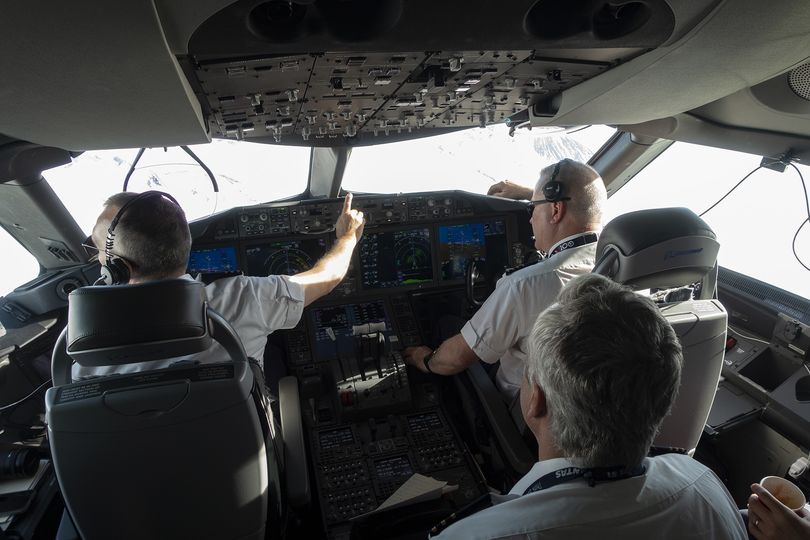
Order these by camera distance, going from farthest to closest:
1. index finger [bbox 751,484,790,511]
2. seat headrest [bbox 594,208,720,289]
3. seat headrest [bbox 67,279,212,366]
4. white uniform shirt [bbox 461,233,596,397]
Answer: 1. white uniform shirt [bbox 461,233,596,397]
2. seat headrest [bbox 594,208,720,289]
3. index finger [bbox 751,484,790,511]
4. seat headrest [bbox 67,279,212,366]

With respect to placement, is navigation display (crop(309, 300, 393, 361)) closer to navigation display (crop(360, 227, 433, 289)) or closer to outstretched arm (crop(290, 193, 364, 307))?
navigation display (crop(360, 227, 433, 289))

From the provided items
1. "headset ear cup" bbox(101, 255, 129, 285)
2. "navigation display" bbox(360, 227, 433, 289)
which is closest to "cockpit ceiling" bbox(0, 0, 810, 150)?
"headset ear cup" bbox(101, 255, 129, 285)

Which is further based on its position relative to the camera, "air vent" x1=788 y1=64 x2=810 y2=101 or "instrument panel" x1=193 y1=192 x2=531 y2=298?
"instrument panel" x1=193 y1=192 x2=531 y2=298

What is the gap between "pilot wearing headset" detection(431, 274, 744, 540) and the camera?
0.80 meters

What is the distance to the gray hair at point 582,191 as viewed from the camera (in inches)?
82.3

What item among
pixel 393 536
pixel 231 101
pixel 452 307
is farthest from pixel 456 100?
pixel 452 307

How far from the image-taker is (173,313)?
1.12 meters

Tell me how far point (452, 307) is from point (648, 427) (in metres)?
2.43

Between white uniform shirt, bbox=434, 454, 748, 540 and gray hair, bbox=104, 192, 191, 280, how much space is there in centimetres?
103

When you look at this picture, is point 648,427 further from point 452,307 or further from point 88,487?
point 452,307

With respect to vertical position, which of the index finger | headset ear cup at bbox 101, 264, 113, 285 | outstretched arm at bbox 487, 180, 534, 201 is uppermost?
headset ear cup at bbox 101, 264, 113, 285

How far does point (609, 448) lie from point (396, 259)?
2258 mm

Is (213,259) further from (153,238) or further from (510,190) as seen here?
(510,190)

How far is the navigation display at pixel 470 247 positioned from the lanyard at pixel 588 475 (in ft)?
7.46
